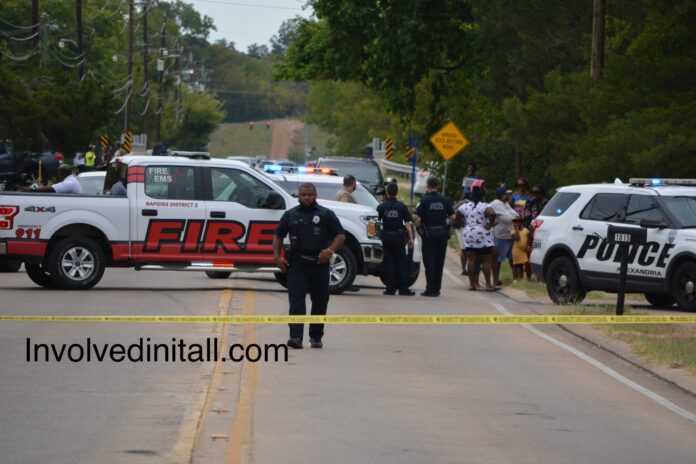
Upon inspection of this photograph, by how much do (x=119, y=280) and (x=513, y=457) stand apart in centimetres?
1522

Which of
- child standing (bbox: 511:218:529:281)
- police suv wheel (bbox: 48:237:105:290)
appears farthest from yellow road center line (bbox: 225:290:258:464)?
child standing (bbox: 511:218:529:281)

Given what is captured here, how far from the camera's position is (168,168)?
68.8ft

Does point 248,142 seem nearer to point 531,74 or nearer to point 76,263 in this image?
point 531,74

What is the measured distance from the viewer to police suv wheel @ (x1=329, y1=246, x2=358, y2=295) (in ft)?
69.4

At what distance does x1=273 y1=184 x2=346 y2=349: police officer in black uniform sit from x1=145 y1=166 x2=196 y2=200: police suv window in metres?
6.97

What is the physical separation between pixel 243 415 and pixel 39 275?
39.0 feet

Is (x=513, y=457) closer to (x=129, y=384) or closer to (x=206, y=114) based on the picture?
(x=129, y=384)

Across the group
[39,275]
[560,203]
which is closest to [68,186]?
[39,275]

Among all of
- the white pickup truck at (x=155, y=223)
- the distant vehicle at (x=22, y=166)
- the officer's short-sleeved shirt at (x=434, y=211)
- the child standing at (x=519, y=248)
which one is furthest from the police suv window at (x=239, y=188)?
the distant vehicle at (x=22, y=166)

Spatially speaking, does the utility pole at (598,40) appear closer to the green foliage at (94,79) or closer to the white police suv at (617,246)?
the white police suv at (617,246)

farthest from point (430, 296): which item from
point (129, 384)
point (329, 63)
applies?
point (329, 63)

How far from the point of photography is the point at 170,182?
20922mm

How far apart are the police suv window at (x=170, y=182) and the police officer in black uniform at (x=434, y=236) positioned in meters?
3.71

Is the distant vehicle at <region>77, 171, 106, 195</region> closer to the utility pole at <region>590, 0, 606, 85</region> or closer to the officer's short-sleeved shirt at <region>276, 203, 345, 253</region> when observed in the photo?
the utility pole at <region>590, 0, 606, 85</region>
